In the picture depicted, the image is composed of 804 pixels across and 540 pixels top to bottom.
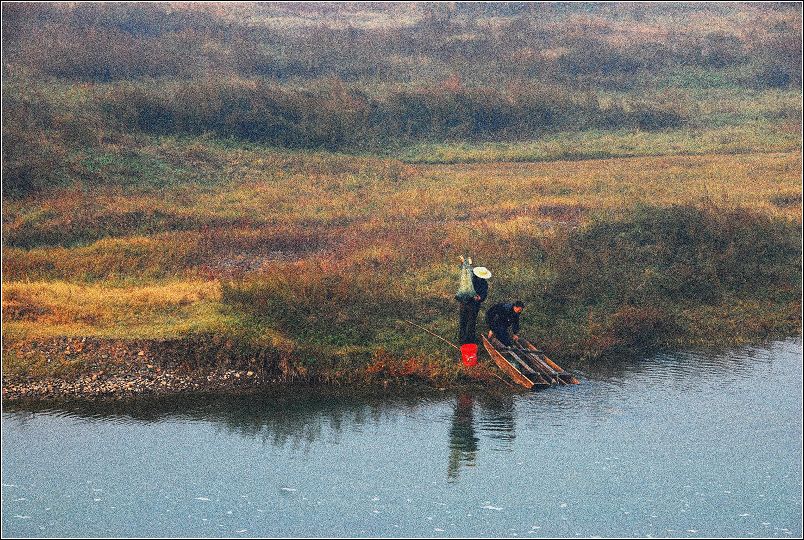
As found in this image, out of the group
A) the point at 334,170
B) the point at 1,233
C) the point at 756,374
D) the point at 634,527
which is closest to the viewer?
the point at 634,527

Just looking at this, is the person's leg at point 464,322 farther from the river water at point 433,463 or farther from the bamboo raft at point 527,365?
the river water at point 433,463

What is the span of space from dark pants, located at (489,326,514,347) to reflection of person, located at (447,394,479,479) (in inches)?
66.5

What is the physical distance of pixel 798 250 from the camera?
2798 centimetres

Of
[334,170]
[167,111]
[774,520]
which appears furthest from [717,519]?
[167,111]

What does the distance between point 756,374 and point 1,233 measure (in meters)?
19.6

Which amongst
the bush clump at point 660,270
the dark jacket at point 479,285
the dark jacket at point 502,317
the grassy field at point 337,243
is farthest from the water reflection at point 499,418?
the bush clump at point 660,270

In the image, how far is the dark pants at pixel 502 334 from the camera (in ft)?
68.4

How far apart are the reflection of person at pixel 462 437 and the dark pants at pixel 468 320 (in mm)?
1376

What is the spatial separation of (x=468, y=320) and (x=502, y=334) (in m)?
0.83

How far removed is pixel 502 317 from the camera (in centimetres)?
2080

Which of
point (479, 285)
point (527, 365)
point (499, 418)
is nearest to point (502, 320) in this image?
point (479, 285)

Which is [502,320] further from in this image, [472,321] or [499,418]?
[499,418]

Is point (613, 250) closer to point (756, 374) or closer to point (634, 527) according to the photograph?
point (756, 374)

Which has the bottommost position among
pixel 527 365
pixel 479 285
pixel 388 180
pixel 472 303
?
pixel 527 365
